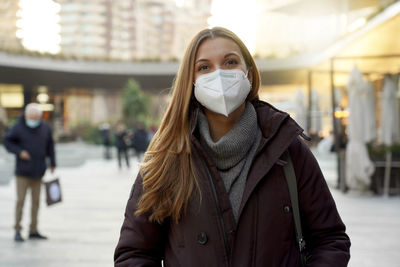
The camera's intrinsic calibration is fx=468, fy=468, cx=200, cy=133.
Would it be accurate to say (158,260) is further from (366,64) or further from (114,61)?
(114,61)

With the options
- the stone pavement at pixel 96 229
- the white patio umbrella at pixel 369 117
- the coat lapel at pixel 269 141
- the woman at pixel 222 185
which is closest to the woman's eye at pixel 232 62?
the woman at pixel 222 185

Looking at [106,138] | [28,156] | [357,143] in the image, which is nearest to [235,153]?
[28,156]

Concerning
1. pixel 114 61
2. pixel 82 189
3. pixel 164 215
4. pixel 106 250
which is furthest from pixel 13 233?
pixel 114 61

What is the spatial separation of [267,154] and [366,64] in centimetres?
1661

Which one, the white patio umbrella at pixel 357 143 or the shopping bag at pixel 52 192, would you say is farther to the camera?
the white patio umbrella at pixel 357 143

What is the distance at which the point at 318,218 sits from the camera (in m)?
1.77

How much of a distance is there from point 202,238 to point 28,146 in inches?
224

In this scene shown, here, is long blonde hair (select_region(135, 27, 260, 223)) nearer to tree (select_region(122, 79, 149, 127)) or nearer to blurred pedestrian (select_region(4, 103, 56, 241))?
blurred pedestrian (select_region(4, 103, 56, 241))

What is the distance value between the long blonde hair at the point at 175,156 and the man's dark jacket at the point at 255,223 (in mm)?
40

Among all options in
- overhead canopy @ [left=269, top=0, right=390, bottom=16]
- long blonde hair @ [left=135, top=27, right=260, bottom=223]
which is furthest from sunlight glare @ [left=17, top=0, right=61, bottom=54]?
long blonde hair @ [left=135, top=27, right=260, bottom=223]

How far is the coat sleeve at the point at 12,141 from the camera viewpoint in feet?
22.0

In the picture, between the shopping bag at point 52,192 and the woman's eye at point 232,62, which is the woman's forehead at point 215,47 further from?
the shopping bag at point 52,192

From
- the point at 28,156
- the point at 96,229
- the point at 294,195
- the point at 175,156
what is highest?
the point at 175,156

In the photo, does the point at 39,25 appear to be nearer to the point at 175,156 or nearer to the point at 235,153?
the point at 175,156
